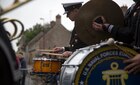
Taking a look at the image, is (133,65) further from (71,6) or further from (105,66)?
(71,6)

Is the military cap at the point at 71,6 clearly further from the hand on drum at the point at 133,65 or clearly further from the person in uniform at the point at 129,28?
the hand on drum at the point at 133,65

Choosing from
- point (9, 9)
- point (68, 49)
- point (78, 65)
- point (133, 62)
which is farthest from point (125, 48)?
point (68, 49)

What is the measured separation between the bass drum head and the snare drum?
6006 mm

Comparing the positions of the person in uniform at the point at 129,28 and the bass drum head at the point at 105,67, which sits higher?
the person in uniform at the point at 129,28

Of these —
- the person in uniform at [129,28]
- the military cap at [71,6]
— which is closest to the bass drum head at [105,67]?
the person in uniform at [129,28]

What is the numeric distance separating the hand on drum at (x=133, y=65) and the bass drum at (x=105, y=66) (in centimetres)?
5

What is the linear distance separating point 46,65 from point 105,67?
810 cm

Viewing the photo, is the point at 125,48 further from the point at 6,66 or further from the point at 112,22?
the point at 6,66

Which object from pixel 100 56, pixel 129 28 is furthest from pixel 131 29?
pixel 100 56

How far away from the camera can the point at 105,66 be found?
395cm

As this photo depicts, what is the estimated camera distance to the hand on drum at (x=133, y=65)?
3.81 m

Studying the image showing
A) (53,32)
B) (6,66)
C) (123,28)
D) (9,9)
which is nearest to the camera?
(6,66)

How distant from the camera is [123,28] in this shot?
4.58 m

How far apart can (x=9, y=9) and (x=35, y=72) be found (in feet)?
38.3
